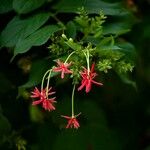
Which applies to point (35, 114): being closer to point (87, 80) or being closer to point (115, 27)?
point (115, 27)

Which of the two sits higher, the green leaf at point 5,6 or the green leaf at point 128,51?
the green leaf at point 5,6

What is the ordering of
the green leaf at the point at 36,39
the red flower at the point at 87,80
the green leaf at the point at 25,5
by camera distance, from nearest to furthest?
1. the red flower at the point at 87,80
2. the green leaf at the point at 36,39
3. the green leaf at the point at 25,5

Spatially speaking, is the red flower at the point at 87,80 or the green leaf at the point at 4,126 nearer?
the red flower at the point at 87,80

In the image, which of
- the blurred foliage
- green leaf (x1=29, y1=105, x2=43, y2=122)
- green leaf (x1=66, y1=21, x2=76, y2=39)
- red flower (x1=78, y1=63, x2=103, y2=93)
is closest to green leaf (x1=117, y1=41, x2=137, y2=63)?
the blurred foliage

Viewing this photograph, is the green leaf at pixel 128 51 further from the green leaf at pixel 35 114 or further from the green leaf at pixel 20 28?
the green leaf at pixel 35 114

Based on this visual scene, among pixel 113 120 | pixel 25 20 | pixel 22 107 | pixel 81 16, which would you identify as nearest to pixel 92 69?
pixel 81 16

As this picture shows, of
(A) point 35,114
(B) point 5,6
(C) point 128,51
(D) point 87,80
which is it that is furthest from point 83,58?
(A) point 35,114

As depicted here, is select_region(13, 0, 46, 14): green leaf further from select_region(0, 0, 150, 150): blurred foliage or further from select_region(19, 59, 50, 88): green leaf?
select_region(19, 59, 50, 88): green leaf

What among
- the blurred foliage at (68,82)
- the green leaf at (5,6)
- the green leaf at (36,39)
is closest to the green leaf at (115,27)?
the blurred foliage at (68,82)
